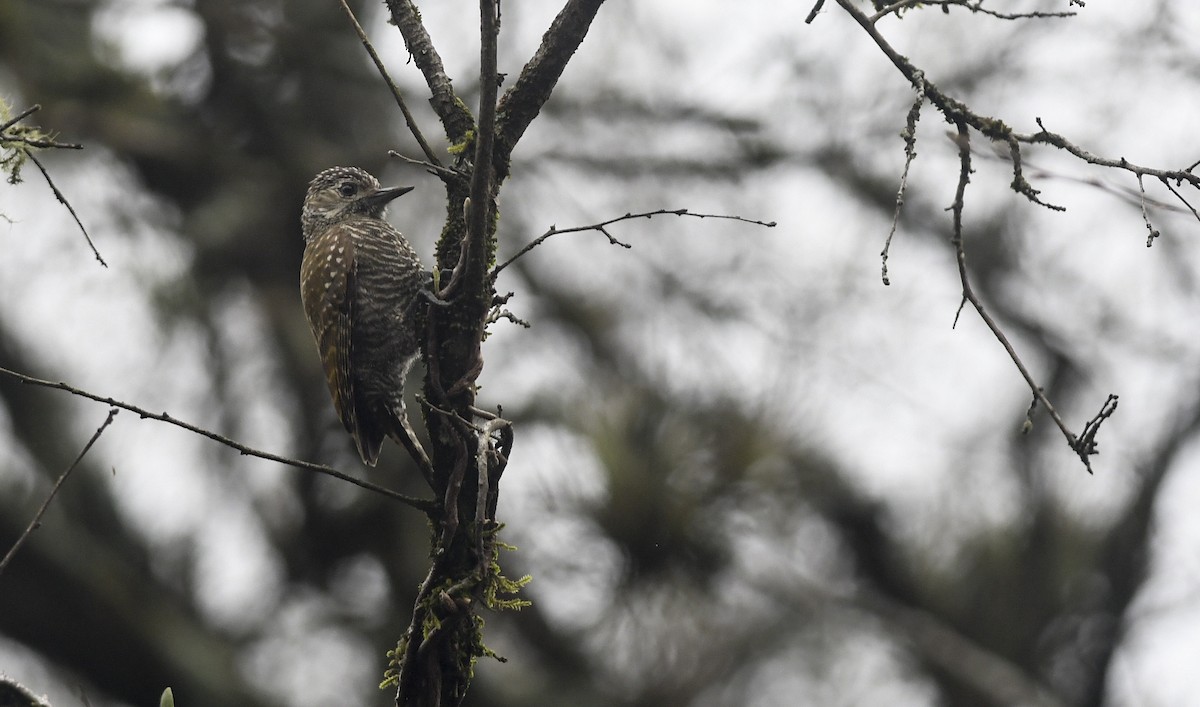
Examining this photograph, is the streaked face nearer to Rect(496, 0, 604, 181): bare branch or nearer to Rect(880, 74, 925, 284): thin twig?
Rect(496, 0, 604, 181): bare branch

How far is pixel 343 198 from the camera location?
530cm

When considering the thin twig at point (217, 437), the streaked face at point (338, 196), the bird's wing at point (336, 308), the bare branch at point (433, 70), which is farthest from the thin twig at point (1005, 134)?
the streaked face at point (338, 196)

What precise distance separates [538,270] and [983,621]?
4.85 meters

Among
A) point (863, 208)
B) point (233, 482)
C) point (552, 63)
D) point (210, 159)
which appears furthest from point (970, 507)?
point (552, 63)

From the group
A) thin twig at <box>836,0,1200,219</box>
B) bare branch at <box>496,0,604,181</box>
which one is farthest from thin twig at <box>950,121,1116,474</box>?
bare branch at <box>496,0,604,181</box>

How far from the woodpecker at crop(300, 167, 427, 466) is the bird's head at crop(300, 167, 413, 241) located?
9.3 inches

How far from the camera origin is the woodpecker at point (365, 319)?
4.69 meters

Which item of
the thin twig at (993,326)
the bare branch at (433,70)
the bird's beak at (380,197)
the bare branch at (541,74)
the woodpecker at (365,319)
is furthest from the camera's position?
the bird's beak at (380,197)

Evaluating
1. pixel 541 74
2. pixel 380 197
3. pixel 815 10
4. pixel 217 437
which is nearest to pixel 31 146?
pixel 217 437

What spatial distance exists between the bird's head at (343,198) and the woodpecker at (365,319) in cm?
24

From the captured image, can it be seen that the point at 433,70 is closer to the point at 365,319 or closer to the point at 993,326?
the point at 993,326

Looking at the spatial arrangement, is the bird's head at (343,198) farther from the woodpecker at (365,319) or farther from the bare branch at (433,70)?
the bare branch at (433,70)

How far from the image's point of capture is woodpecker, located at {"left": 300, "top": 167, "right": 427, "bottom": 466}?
4.69 metres

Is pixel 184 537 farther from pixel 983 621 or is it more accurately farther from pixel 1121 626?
pixel 1121 626
